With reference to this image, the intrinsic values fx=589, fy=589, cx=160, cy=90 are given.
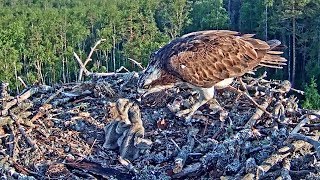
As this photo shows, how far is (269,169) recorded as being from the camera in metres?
4.52

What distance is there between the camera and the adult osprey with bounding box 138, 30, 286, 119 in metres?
5.66

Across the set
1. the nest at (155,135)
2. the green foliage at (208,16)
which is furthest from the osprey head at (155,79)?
the green foliage at (208,16)

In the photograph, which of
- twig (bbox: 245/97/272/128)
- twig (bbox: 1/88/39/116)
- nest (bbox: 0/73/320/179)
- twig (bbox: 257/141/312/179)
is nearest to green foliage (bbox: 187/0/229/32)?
nest (bbox: 0/73/320/179)

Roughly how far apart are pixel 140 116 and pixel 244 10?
26760 millimetres

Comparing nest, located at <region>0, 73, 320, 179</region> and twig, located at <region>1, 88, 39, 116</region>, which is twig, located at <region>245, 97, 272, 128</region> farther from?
twig, located at <region>1, 88, 39, 116</region>

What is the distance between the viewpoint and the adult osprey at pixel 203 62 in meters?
5.66

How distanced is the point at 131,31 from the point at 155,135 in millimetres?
29030

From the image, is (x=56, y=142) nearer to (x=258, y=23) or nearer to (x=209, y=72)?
(x=209, y=72)

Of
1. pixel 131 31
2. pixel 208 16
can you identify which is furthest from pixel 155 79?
pixel 131 31

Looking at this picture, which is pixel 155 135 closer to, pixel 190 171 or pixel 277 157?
pixel 190 171

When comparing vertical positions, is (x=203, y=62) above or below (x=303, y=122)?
above

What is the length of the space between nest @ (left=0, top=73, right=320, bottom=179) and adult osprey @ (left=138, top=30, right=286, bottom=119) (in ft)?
0.70

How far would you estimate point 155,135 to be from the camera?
5551mm

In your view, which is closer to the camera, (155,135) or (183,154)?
(183,154)
